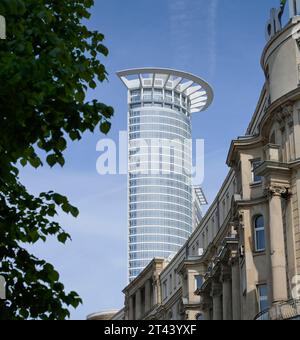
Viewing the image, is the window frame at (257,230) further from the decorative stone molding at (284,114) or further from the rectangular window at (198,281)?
the rectangular window at (198,281)

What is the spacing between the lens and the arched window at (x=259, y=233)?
51094 mm

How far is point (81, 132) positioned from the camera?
1562 centimetres

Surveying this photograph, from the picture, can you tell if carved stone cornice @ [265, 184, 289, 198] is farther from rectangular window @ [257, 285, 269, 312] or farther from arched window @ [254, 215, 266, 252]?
rectangular window @ [257, 285, 269, 312]

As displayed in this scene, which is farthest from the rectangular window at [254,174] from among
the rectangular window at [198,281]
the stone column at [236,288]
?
the rectangular window at [198,281]

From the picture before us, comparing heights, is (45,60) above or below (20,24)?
below

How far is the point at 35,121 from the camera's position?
1496 centimetres

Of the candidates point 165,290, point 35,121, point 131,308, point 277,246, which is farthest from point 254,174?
point 131,308

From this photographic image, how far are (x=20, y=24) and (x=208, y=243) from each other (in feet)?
200

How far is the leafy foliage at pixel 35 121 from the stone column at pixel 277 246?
30380 millimetres

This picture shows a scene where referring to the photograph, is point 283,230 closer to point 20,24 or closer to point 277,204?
point 277,204

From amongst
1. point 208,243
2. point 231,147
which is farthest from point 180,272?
point 231,147

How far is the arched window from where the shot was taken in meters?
51.1

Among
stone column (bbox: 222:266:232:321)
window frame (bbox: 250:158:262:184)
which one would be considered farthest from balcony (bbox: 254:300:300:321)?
stone column (bbox: 222:266:232:321)

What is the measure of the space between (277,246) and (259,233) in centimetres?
Result: 444
